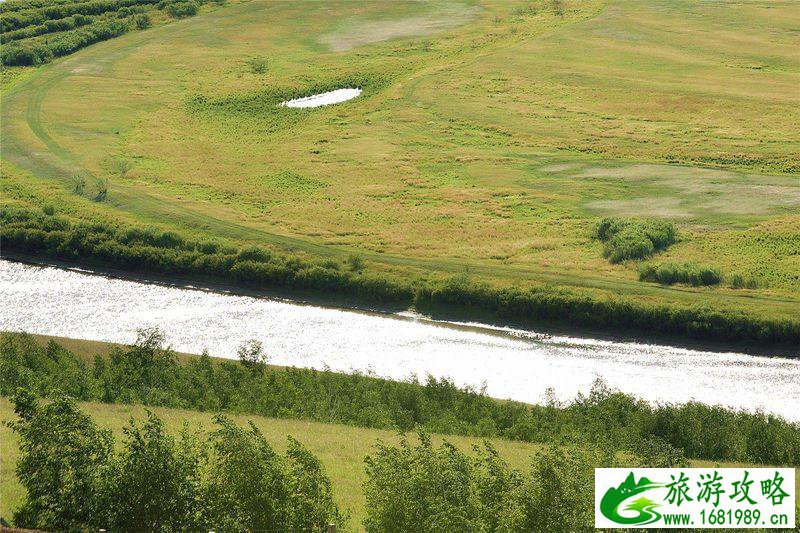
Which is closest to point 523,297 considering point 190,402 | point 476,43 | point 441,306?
point 441,306

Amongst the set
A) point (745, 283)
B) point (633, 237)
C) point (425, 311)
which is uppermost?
point (633, 237)

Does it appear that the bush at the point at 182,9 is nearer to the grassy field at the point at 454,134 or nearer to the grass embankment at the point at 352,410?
the grassy field at the point at 454,134

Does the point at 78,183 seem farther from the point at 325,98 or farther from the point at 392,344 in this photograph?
the point at 392,344

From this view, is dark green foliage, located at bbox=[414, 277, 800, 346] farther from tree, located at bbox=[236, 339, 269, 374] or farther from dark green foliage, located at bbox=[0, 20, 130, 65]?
dark green foliage, located at bbox=[0, 20, 130, 65]

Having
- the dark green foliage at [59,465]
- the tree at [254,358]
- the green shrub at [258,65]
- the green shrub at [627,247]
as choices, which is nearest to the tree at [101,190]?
the tree at [254,358]

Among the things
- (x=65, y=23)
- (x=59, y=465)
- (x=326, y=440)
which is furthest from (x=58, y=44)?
(x=59, y=465)

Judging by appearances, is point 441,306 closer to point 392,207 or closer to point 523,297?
point 523,297
